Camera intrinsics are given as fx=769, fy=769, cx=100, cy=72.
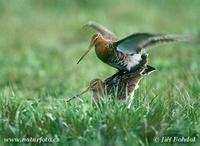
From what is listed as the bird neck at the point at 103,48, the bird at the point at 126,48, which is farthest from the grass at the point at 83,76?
the bird neck at the point at 103,48

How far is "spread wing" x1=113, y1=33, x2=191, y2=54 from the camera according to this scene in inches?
266

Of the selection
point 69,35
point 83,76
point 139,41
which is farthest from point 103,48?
point 69,35

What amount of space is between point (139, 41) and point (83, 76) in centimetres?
401

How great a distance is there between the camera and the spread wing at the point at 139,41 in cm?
676

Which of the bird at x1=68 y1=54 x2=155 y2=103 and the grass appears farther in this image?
the bird at x1=68 y1=54 x2=155 y2=103

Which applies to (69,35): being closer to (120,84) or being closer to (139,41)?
(120,84)

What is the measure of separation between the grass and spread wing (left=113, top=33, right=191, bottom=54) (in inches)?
19.5

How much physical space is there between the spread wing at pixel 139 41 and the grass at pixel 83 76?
496 millimetres

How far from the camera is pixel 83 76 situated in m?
10.9

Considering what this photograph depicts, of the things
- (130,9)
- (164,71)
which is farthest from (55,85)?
(130,9)

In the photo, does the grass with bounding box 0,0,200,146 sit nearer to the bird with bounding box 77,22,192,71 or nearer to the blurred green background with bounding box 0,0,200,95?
the blurred green background with bounding box 0,0,200,95

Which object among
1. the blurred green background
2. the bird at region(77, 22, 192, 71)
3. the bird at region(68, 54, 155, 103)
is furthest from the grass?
the bird at region(77, 22, 192, 71)

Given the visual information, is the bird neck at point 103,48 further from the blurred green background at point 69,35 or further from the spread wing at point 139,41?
the blurred green background at point 69,35

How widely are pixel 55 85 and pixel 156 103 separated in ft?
11.3
